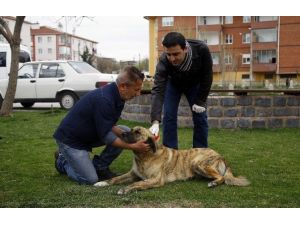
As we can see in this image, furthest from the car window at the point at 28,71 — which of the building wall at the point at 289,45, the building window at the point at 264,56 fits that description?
the building window at the point at 264,56

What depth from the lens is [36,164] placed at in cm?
712

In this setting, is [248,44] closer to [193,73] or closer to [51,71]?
[51,71]

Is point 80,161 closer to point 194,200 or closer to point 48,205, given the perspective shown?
point 48,205

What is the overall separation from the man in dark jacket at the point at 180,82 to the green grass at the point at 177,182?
0.86m

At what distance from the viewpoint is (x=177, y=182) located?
5.84 m

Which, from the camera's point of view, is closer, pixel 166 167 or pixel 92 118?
pixel 92 118

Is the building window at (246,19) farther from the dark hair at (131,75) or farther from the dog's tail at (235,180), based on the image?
the dark hair at (131,75)

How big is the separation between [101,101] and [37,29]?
103 m

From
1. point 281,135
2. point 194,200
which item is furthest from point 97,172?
point 281,135

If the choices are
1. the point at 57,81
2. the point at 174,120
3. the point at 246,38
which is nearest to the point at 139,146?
the point at 174,120

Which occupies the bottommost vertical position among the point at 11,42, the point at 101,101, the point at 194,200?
the point at 194,200

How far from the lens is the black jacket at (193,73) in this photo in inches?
244

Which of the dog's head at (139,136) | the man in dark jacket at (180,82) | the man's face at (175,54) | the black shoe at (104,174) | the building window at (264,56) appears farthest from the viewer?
the building window at (264,56)

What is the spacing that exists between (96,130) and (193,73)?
1.70 m
